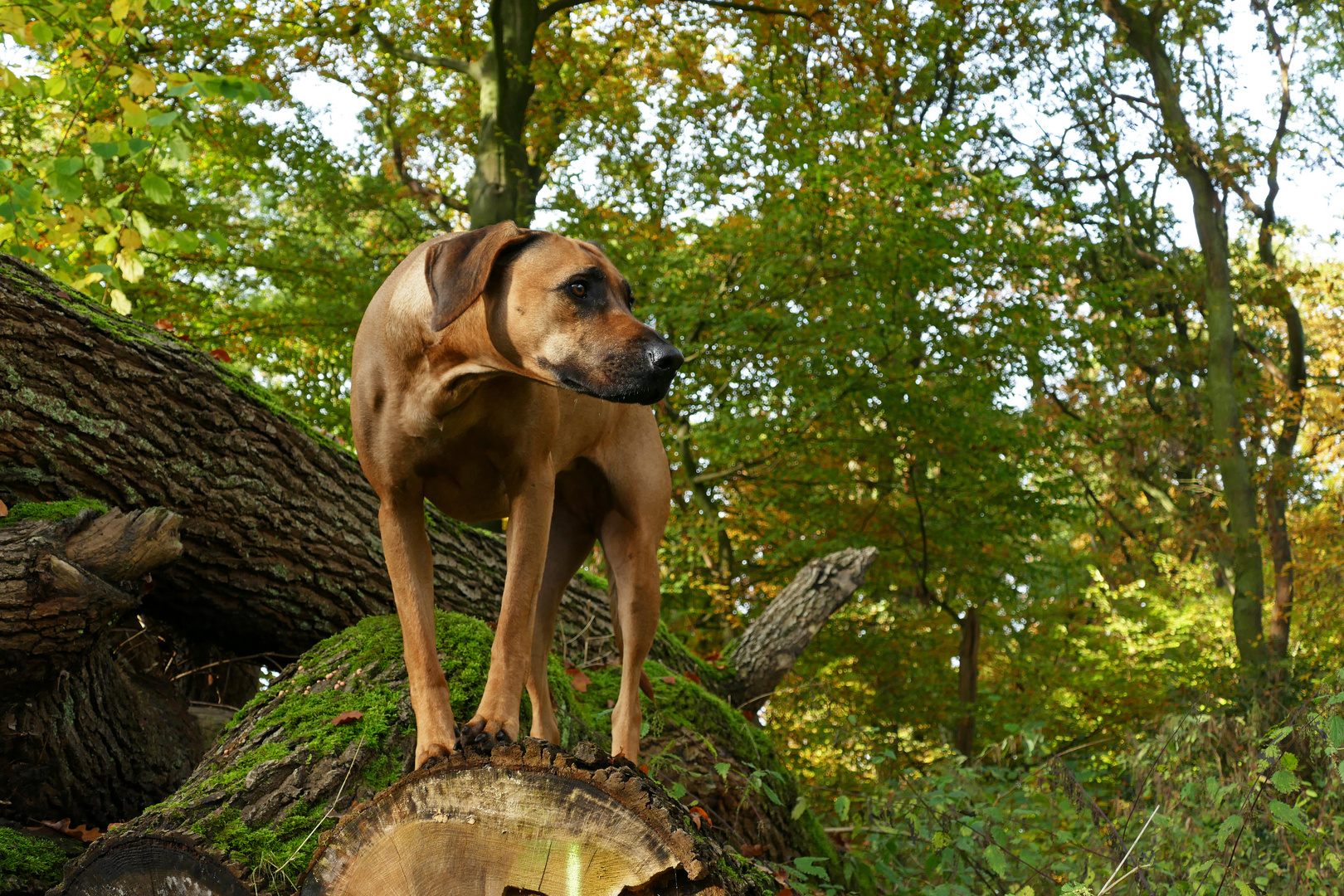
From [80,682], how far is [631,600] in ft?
8.72

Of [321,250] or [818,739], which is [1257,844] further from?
[321,250]

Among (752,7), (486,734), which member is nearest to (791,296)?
(752,7)

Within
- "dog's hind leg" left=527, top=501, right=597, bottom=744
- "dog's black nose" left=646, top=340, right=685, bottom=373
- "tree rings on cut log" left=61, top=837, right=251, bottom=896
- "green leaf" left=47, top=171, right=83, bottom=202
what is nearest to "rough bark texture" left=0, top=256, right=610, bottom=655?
"green leaf" left=47, top=171, right=83, bottom=202

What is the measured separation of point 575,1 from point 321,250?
3.99m

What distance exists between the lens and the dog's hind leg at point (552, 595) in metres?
3.54

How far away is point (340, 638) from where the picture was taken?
4.37 m

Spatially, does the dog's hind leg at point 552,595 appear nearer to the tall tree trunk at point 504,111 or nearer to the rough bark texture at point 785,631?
the rough bark texture at point 785,631

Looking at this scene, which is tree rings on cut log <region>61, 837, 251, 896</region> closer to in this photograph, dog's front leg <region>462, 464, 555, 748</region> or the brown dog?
the brown dog

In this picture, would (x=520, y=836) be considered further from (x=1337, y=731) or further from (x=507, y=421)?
(x=1337, y=731)

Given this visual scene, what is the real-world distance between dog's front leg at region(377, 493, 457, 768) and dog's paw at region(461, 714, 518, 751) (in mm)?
174

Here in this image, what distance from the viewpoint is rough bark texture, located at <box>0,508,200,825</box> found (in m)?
3.82

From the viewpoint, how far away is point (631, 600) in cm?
359

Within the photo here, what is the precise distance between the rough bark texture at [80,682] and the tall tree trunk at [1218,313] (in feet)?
48.1

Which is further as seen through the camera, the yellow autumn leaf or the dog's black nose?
the yellow autumn leaf
